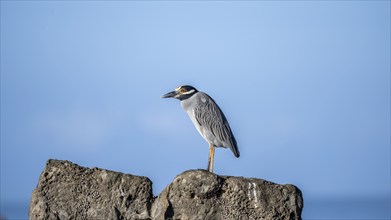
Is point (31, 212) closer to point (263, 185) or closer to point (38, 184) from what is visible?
point (38, 184)

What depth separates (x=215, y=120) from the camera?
51.0ft

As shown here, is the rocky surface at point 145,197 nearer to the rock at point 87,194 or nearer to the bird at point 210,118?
the rock at point 87,194

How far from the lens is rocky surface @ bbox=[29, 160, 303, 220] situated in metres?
7.45

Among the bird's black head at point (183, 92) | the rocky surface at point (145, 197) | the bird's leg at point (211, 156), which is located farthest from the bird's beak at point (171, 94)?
the rocky surface at point (145, 197)

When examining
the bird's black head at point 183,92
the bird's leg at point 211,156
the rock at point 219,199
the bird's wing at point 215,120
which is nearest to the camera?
the rock at point 219,199

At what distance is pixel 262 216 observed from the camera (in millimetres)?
7547

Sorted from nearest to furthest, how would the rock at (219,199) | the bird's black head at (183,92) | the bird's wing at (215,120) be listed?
the rock at (219,199) → the bird's wing at (215,120) → the bird's black head at (183,92)

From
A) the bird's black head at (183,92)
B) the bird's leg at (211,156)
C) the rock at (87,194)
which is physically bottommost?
the rock at (87,194)

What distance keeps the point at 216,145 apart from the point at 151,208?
26.8 feet

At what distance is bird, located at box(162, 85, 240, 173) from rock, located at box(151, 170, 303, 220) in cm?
772

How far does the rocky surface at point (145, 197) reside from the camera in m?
7.45

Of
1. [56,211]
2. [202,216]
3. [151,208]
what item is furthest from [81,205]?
[202,216]

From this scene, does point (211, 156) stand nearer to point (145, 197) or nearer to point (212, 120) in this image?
point (212, 120)

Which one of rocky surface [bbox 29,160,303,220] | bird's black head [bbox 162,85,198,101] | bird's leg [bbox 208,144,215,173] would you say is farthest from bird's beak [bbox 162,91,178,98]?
rocky surface [bbox 29,160,303,220]
